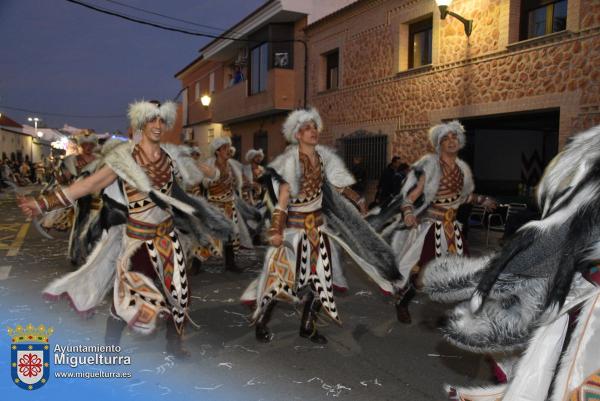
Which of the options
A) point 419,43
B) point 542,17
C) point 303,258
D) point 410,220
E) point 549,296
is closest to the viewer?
point 549,296

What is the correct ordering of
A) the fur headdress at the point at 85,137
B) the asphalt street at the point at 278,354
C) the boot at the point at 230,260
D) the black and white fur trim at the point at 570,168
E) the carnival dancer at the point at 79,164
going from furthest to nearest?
the fur headdress at the point at 85,137 < the boot at the point at 230,260 < the carnival dancer at the point at 79,164 < the asphalt street at the point at 278,354 < the black and white fur trim at the point at 570,168

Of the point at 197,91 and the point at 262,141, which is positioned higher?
the point at 197,91

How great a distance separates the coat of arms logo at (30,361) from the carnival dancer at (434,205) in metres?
3.49

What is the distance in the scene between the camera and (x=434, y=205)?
5562 millimetres

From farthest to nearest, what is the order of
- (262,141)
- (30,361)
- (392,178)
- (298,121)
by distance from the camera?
1. (262,141)
2. (392,178)
3. (298,121)
4. (30,361)

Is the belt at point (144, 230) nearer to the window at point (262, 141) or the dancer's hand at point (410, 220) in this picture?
the dancer's hand at point (410, 220)

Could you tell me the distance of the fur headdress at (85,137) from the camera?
8.32 m

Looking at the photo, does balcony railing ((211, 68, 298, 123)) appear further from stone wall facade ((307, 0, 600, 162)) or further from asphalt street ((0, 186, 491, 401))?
asphalt street ((0, 186, 491, 401))

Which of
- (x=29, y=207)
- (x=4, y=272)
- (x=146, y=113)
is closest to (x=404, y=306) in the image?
(x=146, y=113)

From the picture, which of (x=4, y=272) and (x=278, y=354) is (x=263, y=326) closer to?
(x=278, y=354)

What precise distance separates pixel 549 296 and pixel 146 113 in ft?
10.5

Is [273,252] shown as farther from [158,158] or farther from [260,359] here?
[158,158]

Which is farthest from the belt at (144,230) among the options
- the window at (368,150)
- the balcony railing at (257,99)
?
the balcony railing at (257,99)

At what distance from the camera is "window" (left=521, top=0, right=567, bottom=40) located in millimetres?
10172
